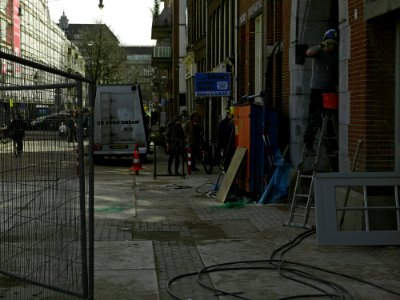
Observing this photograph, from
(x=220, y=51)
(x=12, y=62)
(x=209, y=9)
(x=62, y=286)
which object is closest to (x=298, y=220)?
(x=62, y=286)

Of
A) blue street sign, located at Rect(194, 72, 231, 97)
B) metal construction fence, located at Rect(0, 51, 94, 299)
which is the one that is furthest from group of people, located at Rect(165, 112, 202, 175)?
metal construction fence, located at Rect(0, 51, 94, 299)

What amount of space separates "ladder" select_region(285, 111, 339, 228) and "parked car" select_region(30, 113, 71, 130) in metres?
4.93

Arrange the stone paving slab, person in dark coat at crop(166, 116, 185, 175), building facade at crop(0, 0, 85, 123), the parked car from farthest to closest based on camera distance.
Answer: building facade at crop(0, 0, 85, 123)
person in dark coat at crop(166, 116, 185, 175)
the stone paving slab
the parked car

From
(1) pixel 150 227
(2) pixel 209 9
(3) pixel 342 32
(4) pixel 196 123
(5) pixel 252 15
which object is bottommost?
(1) pixel 150 227

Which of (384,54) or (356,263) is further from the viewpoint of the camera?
(384,54)

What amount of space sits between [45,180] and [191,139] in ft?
53.1

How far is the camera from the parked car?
16.3 ft

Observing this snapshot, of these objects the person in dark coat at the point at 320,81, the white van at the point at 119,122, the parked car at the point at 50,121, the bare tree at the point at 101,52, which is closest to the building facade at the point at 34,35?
the bare tree at the point at 101,52

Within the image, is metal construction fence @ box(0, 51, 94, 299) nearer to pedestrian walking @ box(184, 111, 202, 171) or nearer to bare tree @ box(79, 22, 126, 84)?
pedestrian walking @ box(184, 111, 202, 171)

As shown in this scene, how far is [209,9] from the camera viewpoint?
30.9 metres

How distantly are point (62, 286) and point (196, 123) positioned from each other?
16.5m

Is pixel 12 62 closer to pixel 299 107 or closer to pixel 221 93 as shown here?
pixel 299 107

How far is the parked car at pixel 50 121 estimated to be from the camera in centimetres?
496

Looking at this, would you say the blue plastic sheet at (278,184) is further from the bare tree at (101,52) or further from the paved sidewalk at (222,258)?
the bare tree at (101,52)
